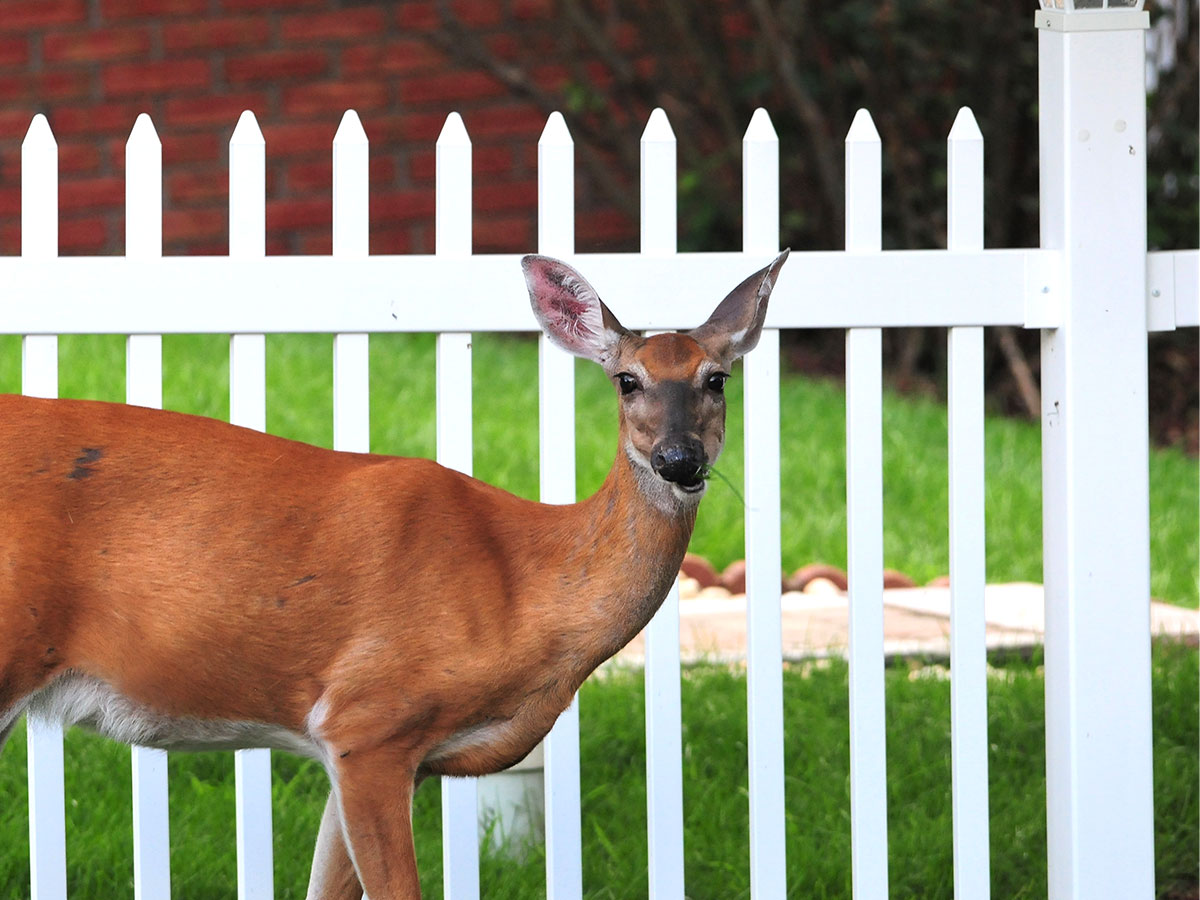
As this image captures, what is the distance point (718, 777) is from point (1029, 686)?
99 centimetres

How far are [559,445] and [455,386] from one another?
0.74 feet

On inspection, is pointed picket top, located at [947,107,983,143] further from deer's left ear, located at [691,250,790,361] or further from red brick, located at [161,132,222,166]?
red brick, located at [161,132,222,166]

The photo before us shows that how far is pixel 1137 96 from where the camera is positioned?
3.21 metres

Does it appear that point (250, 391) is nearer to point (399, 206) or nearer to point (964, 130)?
point (964, 130)

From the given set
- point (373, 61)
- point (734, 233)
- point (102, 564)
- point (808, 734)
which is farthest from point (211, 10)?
point (102, 564)

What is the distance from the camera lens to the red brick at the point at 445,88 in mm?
7941

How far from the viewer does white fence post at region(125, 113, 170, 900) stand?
10.1 feet

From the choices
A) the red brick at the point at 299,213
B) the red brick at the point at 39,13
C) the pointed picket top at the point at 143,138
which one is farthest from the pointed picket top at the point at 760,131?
the red brick at the point at 39,13

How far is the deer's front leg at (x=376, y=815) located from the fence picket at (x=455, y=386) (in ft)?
2.85

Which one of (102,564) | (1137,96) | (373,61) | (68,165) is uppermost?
(373,61)

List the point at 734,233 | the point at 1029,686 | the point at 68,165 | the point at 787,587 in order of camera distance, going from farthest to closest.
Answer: the point at 734,233 → the point at 68,165 → the point at 787,587 → the point at 1029,686

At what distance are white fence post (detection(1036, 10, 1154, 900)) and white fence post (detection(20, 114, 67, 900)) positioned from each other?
1.90 meters

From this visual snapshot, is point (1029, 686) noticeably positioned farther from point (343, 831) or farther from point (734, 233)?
point (734, 233)

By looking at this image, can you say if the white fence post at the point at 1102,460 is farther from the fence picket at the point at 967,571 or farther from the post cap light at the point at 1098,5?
Answer: the fence picket at the point at 967,571
